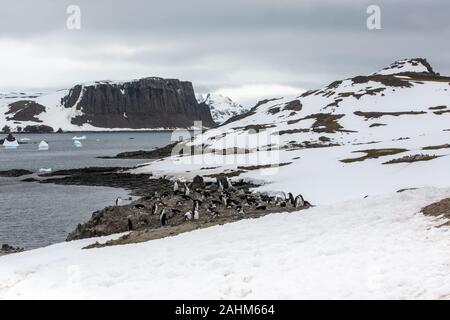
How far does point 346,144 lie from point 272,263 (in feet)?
243

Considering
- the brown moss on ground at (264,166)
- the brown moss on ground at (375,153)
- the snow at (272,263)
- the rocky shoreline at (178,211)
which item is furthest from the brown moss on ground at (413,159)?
the snow at (272,263)

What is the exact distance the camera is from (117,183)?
7350 centimetres

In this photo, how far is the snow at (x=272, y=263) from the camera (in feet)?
44.2

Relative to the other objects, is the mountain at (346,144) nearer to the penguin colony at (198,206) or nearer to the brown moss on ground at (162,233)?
the penguin colony at (198,206)

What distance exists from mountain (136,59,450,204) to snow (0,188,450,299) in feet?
65.5

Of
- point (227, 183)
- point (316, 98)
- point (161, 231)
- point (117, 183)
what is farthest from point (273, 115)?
point (161, 231)

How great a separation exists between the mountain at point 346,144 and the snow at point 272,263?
65.5 ft

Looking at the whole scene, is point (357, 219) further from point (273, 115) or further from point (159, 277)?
point (273, 115)

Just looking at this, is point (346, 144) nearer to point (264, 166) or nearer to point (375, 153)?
point (375, 153)

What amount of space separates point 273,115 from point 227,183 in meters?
93.8

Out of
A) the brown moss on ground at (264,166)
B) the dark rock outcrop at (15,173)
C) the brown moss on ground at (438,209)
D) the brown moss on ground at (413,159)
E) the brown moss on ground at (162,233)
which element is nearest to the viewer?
the brown moss on ground at (438,209)
